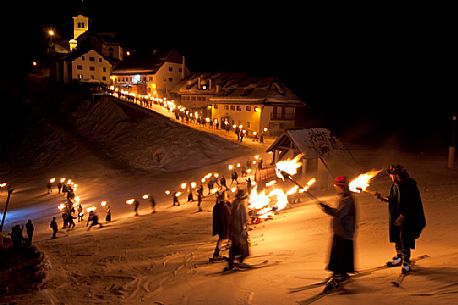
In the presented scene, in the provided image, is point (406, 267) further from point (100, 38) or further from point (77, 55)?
point (100, 38)

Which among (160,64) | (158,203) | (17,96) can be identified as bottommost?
(158,203)

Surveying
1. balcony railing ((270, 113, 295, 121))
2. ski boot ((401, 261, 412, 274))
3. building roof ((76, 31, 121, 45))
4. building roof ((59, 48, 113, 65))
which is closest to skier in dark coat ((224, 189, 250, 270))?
ski boot ((401, 261, 412, 274))

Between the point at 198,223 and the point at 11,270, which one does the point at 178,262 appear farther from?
the point at 198,223

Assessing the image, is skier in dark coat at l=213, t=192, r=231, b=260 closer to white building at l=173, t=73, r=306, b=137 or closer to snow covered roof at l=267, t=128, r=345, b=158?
snow covered roof at l=267, t=128, r=345, b=158

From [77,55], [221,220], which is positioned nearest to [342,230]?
[221,220]

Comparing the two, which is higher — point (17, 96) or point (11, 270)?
point (17, 96)

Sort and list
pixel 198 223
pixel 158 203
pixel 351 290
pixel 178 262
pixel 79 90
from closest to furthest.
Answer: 1. pixel 351 290
2. pixel 178 262
3. pixel 198 223
4. pixel 158 203
5. pixel 79 90

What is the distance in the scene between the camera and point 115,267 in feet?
40.4

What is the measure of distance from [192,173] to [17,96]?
44.7 m

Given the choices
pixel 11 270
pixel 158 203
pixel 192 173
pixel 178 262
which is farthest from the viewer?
pixel 192 173

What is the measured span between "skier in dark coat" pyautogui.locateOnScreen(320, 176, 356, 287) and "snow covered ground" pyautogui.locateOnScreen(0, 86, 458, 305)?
38 centimetres

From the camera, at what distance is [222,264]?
11000 mm

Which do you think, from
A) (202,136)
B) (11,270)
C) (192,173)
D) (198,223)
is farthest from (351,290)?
(202,136)

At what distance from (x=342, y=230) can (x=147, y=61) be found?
6468cm
